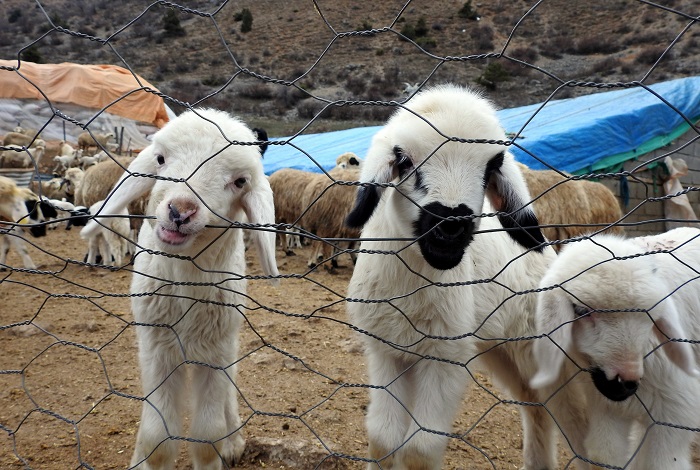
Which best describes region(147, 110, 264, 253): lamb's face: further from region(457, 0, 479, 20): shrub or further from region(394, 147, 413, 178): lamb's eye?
region(457, 0, 479, 20): shrub

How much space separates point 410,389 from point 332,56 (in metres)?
44.5

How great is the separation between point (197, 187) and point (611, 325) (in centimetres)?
188

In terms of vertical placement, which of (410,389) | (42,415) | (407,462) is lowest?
(42,415)

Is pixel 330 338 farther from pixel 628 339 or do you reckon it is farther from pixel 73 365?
pixel 628 339

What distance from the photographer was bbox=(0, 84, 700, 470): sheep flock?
241 centimetres

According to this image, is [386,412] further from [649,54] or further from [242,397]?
[649,54]

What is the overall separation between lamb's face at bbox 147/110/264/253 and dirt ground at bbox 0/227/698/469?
0.43 metres

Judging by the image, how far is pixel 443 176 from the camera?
7.80 ft

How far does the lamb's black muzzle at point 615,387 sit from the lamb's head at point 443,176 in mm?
626

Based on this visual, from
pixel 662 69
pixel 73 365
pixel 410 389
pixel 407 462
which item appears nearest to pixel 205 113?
pixel 410 389

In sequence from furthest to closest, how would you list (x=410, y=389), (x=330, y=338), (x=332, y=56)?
(x=332, y=56)
(x=330, y=338)
(x=410, y=389)

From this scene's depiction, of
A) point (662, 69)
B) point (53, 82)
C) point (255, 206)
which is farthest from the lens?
point (662, 69)

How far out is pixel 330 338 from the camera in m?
5.56

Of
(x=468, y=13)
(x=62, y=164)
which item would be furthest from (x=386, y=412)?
(x=468, y=13)
